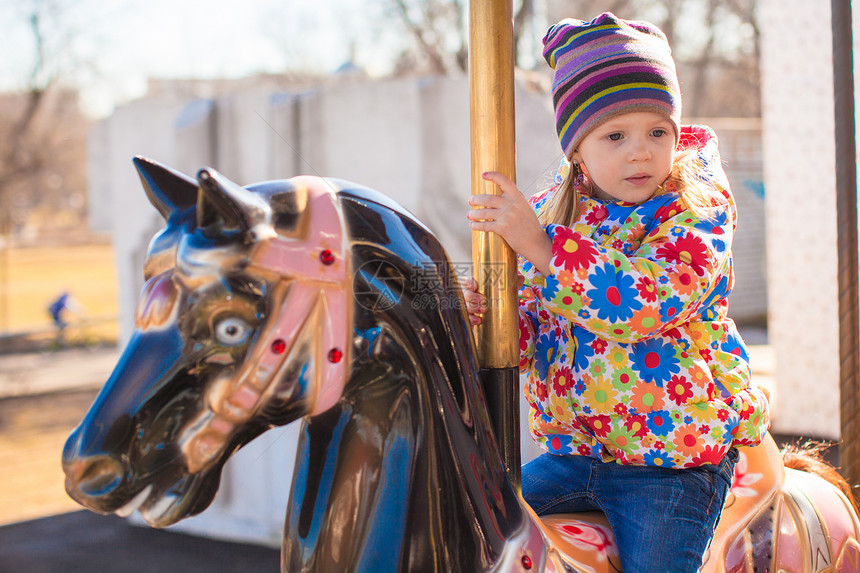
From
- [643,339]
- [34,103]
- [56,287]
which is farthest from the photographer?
[56,287]

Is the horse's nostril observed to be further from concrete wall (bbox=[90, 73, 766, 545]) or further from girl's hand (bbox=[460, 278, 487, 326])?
concrete wall (bbox=[90, 73, 766, 545])

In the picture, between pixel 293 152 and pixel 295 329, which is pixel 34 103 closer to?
pixel 293 152

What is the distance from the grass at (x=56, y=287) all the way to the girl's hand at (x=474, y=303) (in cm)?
1174

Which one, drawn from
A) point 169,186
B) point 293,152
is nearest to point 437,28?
point 293,152

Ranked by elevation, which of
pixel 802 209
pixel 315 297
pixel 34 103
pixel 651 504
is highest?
pixel 34 103

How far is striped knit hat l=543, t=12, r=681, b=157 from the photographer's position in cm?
119

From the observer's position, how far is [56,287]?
58.1 feet

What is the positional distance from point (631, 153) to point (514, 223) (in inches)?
10.3

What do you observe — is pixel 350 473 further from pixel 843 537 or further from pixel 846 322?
pixel 846 322

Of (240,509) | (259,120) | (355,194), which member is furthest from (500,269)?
(240,509)

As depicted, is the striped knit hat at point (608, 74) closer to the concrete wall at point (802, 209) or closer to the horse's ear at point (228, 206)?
the horse's ear at point (228, 206)

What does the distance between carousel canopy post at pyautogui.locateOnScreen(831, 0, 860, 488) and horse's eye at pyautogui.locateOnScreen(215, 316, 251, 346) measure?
1629 millimetres

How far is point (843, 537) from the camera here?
1.49 meters

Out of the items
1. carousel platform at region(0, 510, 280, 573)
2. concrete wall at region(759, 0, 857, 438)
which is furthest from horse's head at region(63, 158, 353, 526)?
concrete wall at region(759, 0, 857, 438)
